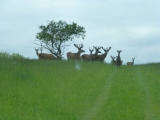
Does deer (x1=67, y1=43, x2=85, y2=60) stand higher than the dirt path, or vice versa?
deer (x1=67, y1=43, x2=85, y2=60)

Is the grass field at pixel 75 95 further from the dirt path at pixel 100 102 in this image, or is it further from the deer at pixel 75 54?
the deer at pixel 75 54

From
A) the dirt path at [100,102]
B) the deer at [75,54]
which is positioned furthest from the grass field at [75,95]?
the deer at [75,54]

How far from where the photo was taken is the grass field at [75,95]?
41.8 feet

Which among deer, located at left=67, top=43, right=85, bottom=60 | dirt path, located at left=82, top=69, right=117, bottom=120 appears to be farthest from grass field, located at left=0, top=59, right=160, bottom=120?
deer, located at left=67, top=43, right=85, bottom=60

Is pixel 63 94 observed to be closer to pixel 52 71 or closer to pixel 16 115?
pixel 16 115

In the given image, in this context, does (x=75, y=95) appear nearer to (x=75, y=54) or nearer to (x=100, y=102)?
(x=100, y=102)

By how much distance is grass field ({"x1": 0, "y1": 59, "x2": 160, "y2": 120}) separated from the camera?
41.8 ft

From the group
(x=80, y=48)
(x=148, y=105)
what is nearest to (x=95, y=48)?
(x=80, y=48)

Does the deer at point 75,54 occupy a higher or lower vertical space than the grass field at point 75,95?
higher

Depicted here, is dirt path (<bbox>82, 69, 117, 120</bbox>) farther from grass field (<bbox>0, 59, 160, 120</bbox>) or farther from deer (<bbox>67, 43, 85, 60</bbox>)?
deer (<bbox>67, 43, 85, 60</bbox>)

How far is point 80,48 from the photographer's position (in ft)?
126

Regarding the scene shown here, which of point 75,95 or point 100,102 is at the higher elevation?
point 75,95

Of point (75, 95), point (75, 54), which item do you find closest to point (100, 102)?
point (75, 95)

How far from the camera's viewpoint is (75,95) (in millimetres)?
15398
